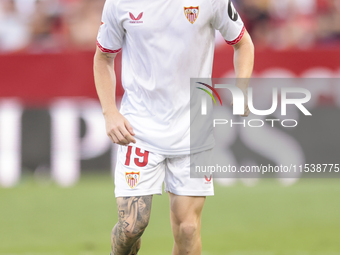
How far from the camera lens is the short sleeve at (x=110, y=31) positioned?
145 inches

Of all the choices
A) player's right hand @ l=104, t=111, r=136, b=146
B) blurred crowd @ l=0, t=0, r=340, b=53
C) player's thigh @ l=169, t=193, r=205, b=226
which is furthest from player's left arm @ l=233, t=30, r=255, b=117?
blurred crowd @ l=0, t=0, r=340, b=53

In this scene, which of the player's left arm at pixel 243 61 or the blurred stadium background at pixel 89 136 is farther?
the blurred stadium background at pixel 89 136

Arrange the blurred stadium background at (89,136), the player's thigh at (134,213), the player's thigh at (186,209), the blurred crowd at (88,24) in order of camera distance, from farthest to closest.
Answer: the blurred crowd at (88,24) → the blurred stadium background at (89,136) → the player's thigh at (186,209) → the player's thigh at (134,213)

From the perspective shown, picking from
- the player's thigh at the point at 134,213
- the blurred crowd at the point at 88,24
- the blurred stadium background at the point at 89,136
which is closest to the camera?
the player's thigh at the point at 134,213

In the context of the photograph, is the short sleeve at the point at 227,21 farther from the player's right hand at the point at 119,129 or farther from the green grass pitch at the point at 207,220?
the green grass pitch at the point at 207,220

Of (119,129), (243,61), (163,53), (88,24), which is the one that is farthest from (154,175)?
(88,24)

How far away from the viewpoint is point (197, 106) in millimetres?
3877

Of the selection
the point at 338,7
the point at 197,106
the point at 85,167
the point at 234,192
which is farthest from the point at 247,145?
the point at 197,106

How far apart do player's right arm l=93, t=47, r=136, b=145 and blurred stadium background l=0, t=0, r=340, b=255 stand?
2.30 meters

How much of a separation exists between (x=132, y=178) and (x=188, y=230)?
0.50 metres

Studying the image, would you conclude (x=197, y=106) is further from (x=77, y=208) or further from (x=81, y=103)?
(x=81, y=103)

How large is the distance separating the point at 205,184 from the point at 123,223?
609 millimetres

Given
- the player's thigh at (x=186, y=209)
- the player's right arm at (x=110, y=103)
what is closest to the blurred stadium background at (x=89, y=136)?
the player's thigh at (x=186, y=209)

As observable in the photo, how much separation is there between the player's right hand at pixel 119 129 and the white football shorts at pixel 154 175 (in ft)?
0.46
